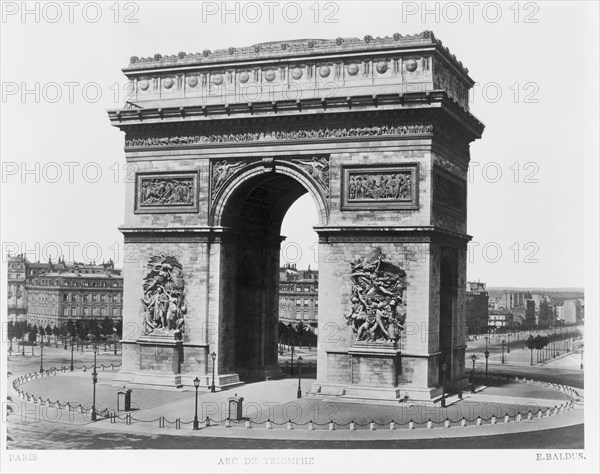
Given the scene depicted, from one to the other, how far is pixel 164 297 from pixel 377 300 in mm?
9535

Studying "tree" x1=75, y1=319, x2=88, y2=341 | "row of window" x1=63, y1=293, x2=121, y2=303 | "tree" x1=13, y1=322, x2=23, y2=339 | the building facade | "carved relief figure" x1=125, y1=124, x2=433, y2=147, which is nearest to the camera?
"carved relief figure" x1=125, y1=124, x2=433, y2=147

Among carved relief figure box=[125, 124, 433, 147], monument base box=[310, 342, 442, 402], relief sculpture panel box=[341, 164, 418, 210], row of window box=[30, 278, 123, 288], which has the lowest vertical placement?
monument base box=[310, 342, 442, 402]

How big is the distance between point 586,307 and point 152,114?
2132 cm

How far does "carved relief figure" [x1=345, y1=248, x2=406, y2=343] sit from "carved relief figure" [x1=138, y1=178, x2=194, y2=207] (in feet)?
27.4

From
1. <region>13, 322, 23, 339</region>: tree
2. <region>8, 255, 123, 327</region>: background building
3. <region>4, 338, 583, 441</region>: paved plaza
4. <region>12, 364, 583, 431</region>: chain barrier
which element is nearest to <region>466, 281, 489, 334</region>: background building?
<region>8, 255, 123, 327</region>: background building

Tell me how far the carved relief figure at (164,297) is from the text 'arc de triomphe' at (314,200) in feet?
0.20

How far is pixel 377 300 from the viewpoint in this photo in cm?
3600

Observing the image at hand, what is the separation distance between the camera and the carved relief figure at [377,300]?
3578 cm

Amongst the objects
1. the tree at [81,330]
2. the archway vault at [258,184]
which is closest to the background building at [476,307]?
the tree at [81,330]

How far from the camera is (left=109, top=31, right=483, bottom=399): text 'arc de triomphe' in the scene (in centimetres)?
3581

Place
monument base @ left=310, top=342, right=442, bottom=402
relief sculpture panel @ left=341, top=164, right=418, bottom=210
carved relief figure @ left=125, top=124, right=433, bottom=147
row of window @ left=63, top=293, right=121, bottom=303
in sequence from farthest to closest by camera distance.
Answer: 1. row of window @ left=63, top=293, right=121, bottom=303
2. carved relief figure @ left=125, top=124, right=433, bottom=147
3. relief sculpture panel @ left=341, top=164, right=418, bottom=210
4. monument base @ left=310, top=342, right=442, bottom=402

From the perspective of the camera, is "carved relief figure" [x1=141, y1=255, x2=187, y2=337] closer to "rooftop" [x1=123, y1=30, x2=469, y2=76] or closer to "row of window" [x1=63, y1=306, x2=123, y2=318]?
"rooftop" [x1=123, y1=30, x2=469, y2=76]

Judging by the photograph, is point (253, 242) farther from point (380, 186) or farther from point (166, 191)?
point (380, 186)

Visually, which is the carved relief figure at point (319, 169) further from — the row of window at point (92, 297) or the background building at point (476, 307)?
the background building at point (476, 307)
